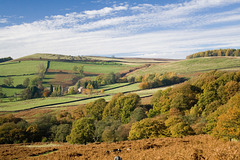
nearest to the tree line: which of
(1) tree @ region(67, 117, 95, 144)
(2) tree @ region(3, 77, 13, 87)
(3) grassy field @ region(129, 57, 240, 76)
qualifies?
(1) tree @ region(67, 117, 95, 144)

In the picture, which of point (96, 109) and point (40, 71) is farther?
point (40, 71)

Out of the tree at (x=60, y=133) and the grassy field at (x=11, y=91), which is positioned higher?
the grassy field at (x=11, y=91)

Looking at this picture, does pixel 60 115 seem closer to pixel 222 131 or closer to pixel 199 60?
pixel 222 131

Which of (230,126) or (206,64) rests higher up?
(206,64)

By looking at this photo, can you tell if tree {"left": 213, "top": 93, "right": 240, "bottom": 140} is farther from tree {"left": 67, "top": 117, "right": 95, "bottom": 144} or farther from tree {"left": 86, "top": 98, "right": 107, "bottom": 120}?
tree {"left": 86, "top": 98, "right": 107, "bottom": 120}

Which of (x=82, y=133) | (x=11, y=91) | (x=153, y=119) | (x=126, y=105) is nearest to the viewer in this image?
(x=153, y=119)

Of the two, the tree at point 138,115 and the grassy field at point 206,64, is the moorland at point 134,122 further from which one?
the grassy field at point 206,64

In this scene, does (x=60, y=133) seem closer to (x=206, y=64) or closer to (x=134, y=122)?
(x=134, y=122)

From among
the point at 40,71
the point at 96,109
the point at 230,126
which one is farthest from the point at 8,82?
the point at 230,126

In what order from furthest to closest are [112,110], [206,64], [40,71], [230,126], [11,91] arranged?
[40,71] < [206,64] < [11,91] < [112,110] < [230,126]

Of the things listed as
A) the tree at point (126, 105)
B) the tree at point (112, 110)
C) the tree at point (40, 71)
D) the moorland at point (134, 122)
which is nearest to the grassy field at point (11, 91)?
the moorland at point (134, 122)

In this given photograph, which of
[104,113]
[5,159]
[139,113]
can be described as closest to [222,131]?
[5,159]

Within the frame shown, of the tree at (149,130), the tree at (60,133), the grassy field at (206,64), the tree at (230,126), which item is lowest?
the tree at (60,133)

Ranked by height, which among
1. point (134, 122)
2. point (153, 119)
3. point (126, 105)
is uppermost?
point (153, 119)
